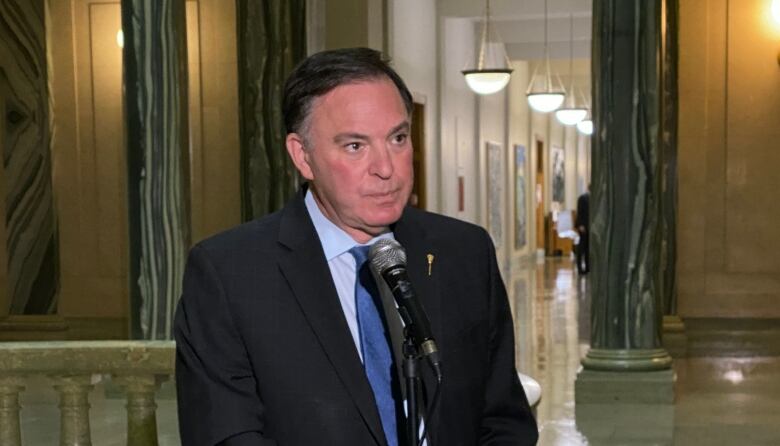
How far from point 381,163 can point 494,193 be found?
23.5 m

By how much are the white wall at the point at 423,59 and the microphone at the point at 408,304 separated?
14.7 metres

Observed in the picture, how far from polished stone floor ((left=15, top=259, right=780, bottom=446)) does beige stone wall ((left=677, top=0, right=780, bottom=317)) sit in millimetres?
375

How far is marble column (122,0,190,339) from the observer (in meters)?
8.23

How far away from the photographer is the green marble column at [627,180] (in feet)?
28.4

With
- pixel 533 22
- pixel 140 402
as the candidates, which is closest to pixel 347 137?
pixel 140 402

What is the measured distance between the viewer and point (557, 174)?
37.4 m

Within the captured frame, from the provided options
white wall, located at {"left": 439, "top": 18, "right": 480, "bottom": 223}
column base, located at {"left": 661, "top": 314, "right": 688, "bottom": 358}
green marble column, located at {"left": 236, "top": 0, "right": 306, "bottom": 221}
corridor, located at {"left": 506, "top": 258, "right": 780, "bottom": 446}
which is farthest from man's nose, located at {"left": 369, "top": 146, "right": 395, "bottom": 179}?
white wall, located at {"left": 439, "top": 18, "right": 480, "bottom": 223}

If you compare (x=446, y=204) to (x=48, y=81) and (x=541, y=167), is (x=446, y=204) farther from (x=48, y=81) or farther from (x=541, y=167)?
(x=541, y=167)

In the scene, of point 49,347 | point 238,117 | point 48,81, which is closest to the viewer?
point 49,347

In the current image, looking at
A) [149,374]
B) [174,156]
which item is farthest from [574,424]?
[149,374]

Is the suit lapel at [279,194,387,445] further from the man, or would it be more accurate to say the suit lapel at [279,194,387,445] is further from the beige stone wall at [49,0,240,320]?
the beige stone wall at [49,0,240,320]

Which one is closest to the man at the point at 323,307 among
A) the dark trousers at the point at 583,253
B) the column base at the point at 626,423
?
the column base at the point at 626,423

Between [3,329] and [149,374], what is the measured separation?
7.50 m

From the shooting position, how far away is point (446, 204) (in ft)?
67.3
